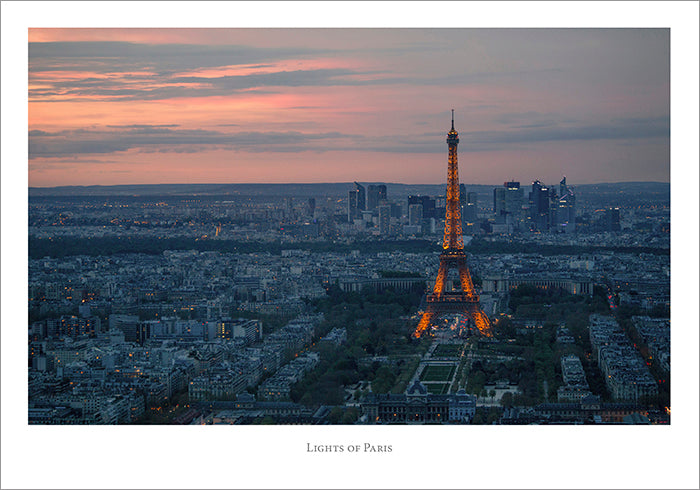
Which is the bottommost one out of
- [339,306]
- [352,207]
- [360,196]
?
[339,306]

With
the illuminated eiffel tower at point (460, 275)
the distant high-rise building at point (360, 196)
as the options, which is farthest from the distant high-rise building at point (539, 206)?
the distant high-rise building at point (360, 196)

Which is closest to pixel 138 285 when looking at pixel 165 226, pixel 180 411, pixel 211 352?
pixel 165 226

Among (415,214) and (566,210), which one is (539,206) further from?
(415,214)

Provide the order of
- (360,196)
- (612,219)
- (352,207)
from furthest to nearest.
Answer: (612,219), (352,207), (360,196)

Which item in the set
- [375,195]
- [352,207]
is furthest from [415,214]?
[375,195]

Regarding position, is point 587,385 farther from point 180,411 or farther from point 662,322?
point 180,411
